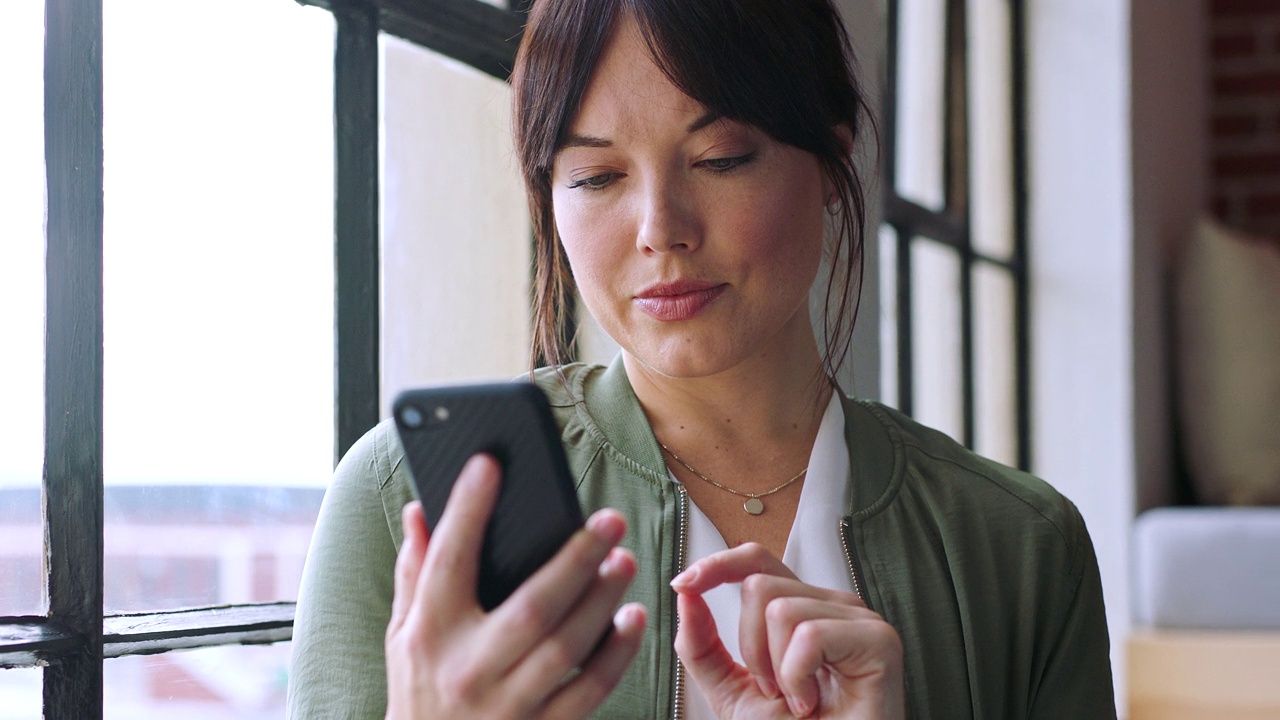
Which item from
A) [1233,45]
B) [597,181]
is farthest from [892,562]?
[1233,45]

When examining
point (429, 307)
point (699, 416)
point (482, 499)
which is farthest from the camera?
point (429, 307)

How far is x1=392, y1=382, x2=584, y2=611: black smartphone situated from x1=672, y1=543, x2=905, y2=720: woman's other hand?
0.15 m

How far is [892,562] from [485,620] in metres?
0.47

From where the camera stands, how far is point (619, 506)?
0.94 metres

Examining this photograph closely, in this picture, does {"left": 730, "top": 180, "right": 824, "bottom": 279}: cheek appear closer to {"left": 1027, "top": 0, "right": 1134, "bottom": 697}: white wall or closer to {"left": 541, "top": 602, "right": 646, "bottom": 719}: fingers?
{"left": 541, "top": 602, "right": 646, "bottom": 719}: fingers

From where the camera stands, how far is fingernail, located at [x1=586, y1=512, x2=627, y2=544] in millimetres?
577

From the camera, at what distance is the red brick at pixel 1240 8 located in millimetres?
3248

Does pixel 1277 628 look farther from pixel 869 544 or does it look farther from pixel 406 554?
pixel 406 554

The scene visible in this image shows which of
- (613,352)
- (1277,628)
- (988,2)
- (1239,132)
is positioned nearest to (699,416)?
(613,352)

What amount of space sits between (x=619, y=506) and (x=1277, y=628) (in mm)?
1984

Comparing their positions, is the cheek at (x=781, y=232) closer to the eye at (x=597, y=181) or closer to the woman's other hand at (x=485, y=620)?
the eye at (x=597, y=181)

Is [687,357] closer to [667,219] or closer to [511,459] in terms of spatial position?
[667,219]

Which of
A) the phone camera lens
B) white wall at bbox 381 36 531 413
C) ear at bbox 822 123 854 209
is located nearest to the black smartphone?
the phone camera lens

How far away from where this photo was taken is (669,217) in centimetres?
88
